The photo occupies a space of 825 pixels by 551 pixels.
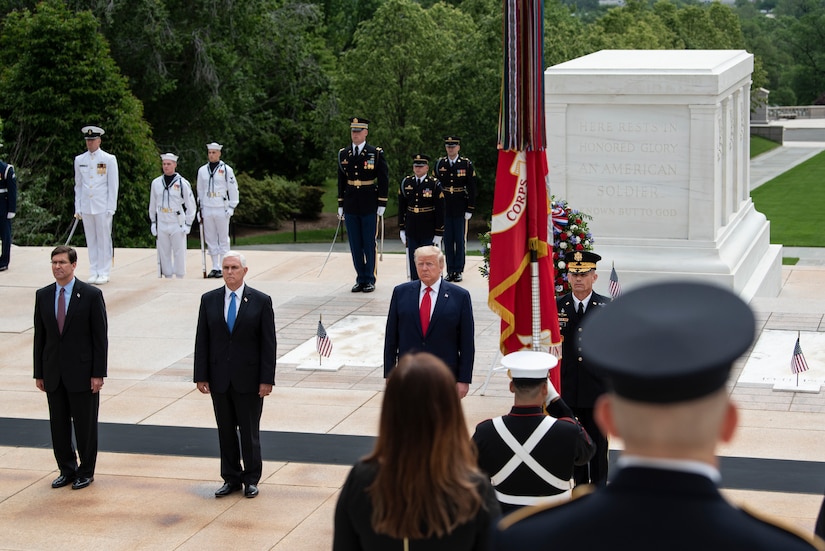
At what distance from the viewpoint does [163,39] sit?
32.2 m

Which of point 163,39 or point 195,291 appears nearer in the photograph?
point 195,291

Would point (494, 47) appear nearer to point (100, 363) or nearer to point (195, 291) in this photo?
point (195, 291)

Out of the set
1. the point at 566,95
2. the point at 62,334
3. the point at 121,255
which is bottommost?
the point at 121,255

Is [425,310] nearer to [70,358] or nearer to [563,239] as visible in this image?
[70,358]

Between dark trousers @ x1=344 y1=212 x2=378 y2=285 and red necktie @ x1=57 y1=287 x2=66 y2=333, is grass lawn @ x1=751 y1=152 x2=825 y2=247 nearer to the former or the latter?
dark trousers @ x1=344 y1=212 x2=378 y2=285

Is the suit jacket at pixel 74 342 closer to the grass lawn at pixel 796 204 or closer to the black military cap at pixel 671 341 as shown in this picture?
the black military cap at pixel 671 341

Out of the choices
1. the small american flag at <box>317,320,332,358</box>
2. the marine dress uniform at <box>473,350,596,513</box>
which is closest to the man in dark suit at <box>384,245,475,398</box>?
the marine dress uniform at <box>473,350,596,513</box>

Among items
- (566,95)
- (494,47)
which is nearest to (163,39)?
→ (494,47)

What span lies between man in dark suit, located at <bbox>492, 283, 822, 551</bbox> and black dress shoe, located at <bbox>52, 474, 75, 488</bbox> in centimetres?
640

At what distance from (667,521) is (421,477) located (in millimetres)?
1476

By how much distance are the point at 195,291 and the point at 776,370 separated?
6.92 metres

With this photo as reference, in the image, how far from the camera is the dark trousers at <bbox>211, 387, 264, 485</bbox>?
762 centimetres

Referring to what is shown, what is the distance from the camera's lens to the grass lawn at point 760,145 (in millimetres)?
49844

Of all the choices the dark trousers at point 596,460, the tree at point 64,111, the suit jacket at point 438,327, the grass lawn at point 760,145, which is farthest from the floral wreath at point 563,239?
the grass lawn at point 760,145
